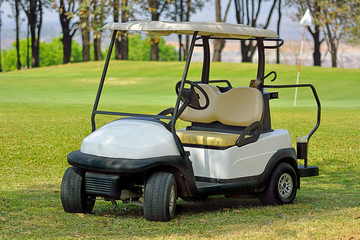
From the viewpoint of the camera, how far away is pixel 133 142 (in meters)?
5.79

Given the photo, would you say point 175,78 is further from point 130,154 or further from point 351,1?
point 130,154

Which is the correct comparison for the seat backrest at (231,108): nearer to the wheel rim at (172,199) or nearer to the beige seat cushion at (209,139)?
the beige seat cushion at (209,139)


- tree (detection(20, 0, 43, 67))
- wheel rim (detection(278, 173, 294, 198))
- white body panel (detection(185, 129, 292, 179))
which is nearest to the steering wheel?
white body panel (detection(185, 129, 292, 179))

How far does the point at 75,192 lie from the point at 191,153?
1.24 m

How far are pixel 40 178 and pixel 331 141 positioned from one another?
244 inches

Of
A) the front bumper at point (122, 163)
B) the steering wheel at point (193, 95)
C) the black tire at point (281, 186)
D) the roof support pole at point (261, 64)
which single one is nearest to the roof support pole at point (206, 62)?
the roof support pole at point (261, 64)

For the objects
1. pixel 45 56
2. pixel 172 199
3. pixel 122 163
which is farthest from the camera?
pixel 45 56

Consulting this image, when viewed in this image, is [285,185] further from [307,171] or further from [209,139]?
[209,139]

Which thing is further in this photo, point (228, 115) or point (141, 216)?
point (228, 115)

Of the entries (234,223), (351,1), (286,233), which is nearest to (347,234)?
(286,233)

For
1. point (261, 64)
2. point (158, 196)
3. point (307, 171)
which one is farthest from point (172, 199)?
point (307, 171)

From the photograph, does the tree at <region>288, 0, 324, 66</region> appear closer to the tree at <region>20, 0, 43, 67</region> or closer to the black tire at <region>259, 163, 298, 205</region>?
the tree at <region>20, 0, 43, 67</region>

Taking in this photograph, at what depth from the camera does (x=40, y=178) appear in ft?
30.6

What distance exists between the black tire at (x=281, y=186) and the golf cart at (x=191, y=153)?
1cm
